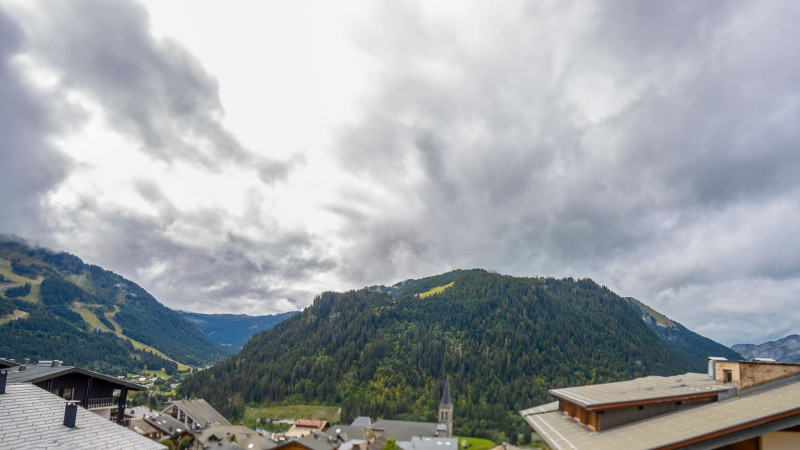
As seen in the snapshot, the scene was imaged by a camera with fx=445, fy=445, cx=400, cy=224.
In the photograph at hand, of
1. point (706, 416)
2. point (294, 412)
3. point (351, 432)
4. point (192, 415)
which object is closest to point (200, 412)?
point (192, 415)

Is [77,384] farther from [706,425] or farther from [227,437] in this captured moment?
[227,437]

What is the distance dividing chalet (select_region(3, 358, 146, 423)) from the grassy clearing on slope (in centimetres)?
11296

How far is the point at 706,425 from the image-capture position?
13.2 meters

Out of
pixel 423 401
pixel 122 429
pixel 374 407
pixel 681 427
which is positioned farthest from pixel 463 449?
pixel 681 427

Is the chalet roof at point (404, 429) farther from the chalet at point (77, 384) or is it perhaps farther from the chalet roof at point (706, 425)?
the chalet roof at point (706, 425)

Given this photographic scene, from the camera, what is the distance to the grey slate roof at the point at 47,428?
2009 cm

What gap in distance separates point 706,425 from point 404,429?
109 meters

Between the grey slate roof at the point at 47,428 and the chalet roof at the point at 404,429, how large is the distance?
91.1m

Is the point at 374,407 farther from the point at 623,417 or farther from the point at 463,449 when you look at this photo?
the point at 623,417

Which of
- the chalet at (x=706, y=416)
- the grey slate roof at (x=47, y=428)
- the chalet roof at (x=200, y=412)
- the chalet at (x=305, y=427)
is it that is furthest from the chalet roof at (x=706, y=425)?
the chalet at (x=305, y=427)

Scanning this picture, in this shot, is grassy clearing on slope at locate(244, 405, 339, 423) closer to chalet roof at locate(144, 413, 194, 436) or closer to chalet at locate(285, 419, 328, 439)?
chalet at locate(285, 419, 328, 439)

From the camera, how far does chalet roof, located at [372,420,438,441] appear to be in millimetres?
107438

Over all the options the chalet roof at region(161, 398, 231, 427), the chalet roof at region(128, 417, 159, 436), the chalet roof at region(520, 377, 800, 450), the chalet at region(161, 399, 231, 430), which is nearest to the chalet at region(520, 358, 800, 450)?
the chalet roof at region(520, 377, 800, 450)

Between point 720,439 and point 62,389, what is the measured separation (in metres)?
43.2
